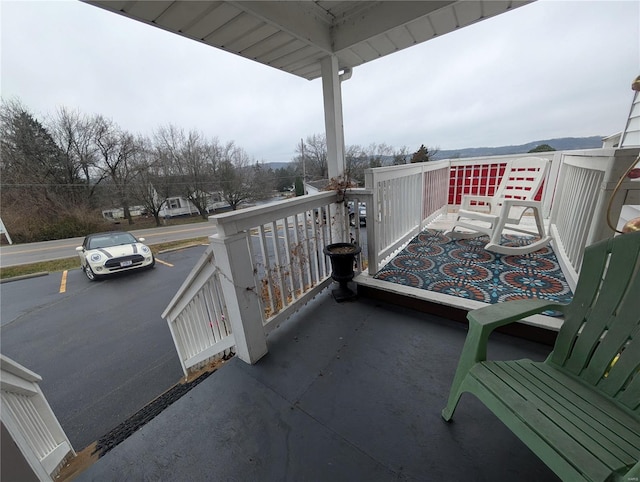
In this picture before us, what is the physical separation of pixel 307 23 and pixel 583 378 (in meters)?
2.83

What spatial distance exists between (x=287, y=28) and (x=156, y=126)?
529 inches

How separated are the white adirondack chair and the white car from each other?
7.51 metres

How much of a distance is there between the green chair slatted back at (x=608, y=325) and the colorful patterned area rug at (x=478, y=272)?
0.75 metres

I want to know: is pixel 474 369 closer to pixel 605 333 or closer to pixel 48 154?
pixel 605 333

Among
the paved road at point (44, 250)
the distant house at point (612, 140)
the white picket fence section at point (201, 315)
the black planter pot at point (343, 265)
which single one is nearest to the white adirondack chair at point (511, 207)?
the black planter pot at point (343, 265)

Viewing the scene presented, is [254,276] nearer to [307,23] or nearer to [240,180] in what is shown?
[307,23]

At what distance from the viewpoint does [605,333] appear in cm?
91

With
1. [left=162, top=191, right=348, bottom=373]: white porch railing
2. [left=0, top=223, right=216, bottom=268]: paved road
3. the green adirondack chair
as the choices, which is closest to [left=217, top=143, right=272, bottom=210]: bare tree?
[left=0, top=223, right=216, bottom=268]: paved road

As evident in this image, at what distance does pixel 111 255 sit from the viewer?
6160mm

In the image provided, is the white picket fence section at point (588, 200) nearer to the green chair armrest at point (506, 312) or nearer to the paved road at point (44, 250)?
the green chair armrest at point (506, 312)

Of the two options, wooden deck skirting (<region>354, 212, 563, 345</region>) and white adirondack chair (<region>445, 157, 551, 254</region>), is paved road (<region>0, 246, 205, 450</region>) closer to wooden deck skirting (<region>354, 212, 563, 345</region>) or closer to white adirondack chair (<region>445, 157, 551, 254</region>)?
wooden deck skirting (<region>354, 212, 563, 345</region>)

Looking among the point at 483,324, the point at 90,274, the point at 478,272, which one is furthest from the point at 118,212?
the point at 483,324

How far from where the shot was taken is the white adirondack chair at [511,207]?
94.0 inches

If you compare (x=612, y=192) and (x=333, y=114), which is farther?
(x=333, y=114)
